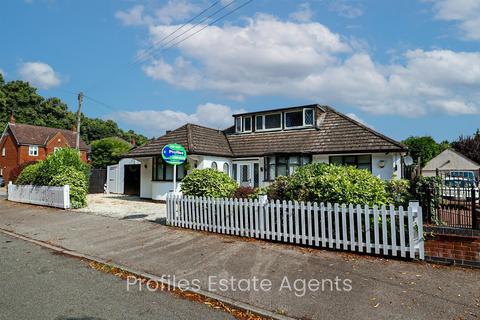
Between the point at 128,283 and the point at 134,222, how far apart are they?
5.72 meters

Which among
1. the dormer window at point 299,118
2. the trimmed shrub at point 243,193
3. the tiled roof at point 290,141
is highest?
the dormer window at point 299,118

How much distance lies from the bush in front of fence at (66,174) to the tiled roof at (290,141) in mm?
3347

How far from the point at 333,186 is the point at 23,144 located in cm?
4522

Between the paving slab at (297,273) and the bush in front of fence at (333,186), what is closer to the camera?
the paving slab at (297,273)

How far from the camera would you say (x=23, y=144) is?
41188 mm

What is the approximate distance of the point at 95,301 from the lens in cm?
454

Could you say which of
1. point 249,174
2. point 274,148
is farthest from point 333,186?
point 249,174

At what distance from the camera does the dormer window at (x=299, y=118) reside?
62.5 feet

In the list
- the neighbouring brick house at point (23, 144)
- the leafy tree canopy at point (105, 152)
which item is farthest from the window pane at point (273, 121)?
the neighbouring brick house at point (23, 144)

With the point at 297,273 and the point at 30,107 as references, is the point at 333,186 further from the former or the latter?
the point at 30,107

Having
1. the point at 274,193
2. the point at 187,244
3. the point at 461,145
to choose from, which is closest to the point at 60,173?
the point at 187,244

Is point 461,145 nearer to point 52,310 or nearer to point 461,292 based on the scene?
point 461,292

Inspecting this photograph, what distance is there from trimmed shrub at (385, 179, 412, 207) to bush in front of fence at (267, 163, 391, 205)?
0.24m

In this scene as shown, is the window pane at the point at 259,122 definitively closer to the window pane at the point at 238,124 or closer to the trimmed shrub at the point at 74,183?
the window pane at the point at 238,124
